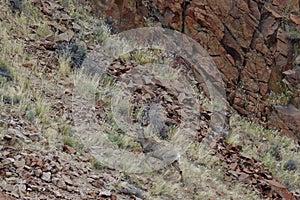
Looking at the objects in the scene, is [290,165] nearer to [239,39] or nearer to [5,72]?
[239,39]

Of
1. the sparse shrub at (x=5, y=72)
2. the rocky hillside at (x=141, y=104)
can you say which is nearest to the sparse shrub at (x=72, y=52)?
the rocky hillside at (x=141, y=104)

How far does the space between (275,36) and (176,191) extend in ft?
18.6

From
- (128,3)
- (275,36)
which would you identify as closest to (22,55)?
(128,3)

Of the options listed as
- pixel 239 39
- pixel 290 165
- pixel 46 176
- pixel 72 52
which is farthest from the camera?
pixel 239 39

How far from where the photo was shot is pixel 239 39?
9297mm

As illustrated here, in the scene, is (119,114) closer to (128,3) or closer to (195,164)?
(195,164)

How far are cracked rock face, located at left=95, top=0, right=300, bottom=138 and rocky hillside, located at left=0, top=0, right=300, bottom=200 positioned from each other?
0.02m

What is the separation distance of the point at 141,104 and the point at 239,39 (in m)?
3.66

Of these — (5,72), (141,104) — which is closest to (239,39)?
(141,104)

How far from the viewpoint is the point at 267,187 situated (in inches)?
254

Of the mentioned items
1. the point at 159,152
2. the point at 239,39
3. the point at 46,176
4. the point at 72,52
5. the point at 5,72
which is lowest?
the point at 46,176

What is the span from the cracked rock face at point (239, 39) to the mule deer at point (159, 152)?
12.9 feet

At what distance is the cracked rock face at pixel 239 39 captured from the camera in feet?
30.2

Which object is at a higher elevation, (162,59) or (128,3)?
(128,3)
